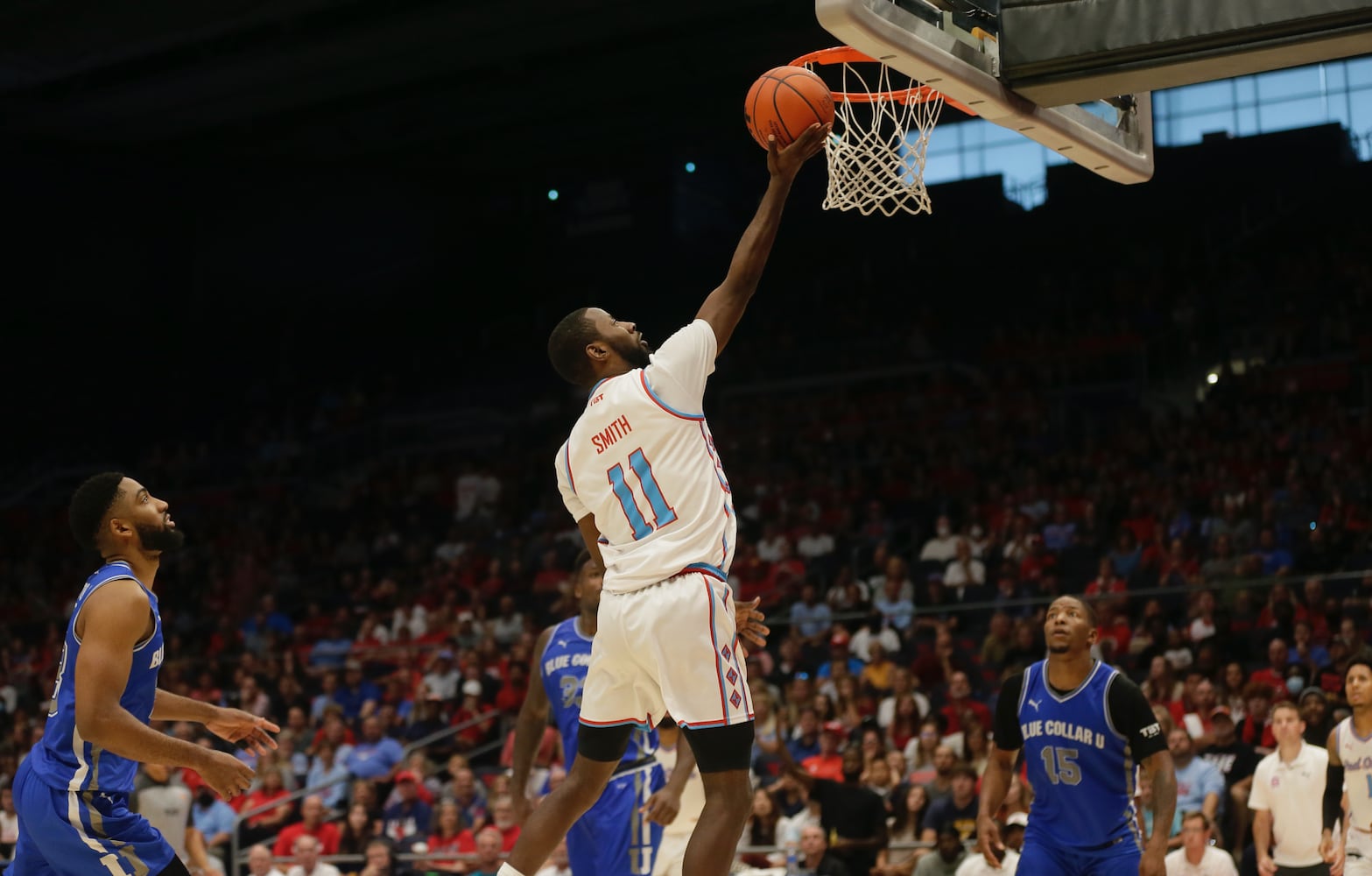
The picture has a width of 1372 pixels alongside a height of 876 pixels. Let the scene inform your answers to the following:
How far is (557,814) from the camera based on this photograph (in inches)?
196

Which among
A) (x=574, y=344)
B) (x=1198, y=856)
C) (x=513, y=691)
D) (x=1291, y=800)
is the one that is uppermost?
(x=574, y=344)

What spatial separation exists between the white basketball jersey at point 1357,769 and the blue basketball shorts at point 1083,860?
7.45 ft

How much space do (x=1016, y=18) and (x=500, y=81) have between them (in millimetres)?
16936

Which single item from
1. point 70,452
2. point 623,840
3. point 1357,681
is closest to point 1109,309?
point 1357,681

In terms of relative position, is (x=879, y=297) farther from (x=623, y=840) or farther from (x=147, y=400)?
(x=623, y=840)

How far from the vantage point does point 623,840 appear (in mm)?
7246

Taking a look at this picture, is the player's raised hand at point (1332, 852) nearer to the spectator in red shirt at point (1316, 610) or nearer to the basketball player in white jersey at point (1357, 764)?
the basketball player in white jersey at point (1357, 764)

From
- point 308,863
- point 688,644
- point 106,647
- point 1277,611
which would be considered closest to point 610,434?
point 688,644

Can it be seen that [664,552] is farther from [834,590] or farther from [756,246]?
[834,590]

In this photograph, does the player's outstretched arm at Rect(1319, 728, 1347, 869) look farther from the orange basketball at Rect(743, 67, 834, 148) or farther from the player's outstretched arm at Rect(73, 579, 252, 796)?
the player's outstretched arm at Rect(73, 579, 252, 796)

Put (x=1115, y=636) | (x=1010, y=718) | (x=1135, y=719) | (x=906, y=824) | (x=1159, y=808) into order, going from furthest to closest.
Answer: (x=1115, y=636) < (x=906, y=824) < (x=1010, y=718) < (x=1135, y=719) < (x=1159, y=808)

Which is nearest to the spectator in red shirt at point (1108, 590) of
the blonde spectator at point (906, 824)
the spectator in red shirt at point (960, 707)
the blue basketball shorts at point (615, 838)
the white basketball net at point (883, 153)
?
the spectator in red shirt at point (960, 707)

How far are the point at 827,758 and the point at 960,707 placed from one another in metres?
1.18

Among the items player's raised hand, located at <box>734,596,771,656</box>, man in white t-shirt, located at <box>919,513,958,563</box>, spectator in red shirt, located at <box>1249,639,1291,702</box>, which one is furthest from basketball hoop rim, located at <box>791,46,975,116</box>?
man in white t-shirt, located at <box>919,513,958,563</box>
